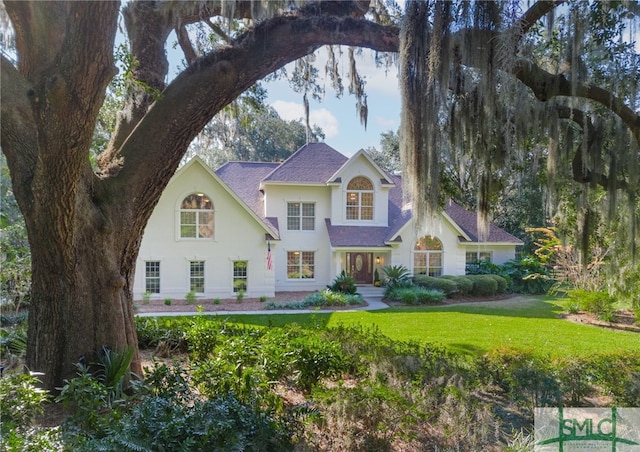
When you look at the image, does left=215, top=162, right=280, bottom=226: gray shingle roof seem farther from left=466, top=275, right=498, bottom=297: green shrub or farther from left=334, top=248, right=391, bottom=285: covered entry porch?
left=466, top=275, right=498, bottom=297: green shrub

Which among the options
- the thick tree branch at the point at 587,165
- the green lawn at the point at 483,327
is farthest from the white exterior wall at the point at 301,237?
the thick tree branch at the point at 587,165

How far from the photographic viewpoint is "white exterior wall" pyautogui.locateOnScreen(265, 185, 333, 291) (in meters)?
16.1

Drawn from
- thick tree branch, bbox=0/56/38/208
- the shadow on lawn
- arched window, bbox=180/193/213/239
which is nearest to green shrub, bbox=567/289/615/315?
the shadow on lawn

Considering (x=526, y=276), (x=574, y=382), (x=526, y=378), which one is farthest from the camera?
(x=526, y=276)

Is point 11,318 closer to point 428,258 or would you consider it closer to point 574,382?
point 574,382

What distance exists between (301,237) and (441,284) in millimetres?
5785

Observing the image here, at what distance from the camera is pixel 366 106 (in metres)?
6.55

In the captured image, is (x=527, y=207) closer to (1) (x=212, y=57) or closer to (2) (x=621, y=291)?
(2) (x=621, y=291)

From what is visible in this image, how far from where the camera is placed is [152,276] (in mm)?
13844

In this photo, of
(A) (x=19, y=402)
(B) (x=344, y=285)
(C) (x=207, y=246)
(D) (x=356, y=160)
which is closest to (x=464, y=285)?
(B) (x=344, y=285)

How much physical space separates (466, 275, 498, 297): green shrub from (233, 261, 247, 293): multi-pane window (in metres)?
8.52

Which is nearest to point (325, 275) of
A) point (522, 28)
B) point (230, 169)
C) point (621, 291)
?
point (230, 169)

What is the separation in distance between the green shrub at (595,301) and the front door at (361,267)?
7.59 metres

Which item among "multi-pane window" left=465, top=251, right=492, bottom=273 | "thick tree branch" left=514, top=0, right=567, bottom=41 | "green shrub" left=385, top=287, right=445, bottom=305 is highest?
"thick tree branch" left=514, top=0, right=567, bottom=41
